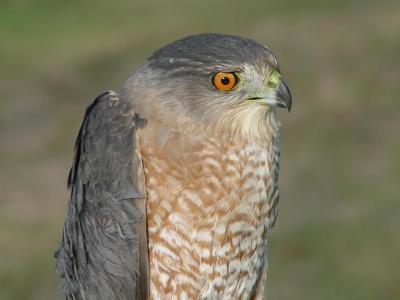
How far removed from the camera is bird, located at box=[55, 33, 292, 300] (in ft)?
16.1

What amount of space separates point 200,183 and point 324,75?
12.5 meters

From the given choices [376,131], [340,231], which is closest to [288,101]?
[340,231]

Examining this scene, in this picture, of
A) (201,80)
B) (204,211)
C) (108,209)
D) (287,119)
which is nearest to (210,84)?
(201,80)

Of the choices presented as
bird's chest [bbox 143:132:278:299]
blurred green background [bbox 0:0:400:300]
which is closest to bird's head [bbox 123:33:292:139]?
bird's chest [bbox 143:132:278:299]

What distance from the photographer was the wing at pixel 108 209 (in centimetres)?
491

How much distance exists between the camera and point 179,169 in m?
4.93

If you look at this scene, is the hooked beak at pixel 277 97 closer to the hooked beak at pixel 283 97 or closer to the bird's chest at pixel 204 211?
the hooked beak at pixel 283 97

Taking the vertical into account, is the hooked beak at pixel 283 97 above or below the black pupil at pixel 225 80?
below

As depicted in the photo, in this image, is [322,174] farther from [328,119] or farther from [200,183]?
[200,183]

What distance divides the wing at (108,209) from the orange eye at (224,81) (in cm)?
48

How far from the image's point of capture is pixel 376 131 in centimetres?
1504

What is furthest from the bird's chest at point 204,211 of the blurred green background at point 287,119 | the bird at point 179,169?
the blurred green background at point 287,119

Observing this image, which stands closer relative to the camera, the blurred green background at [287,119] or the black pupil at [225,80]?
the black pupil at [225,80]

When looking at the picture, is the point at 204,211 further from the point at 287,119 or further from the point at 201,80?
the point at 287,119
